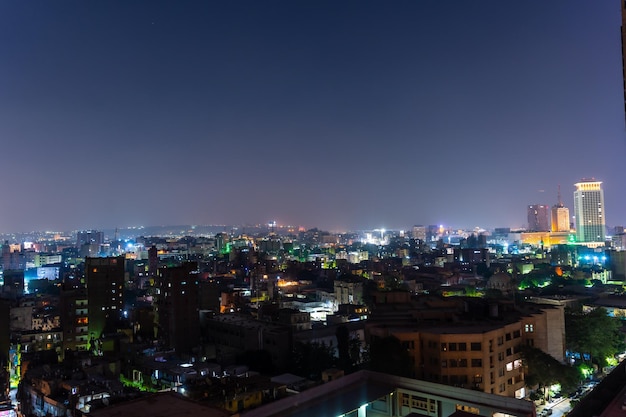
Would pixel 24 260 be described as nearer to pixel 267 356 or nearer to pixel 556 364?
pixel 267 356

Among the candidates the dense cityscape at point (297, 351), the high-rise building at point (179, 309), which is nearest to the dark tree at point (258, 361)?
the dense cityscape at point (297, 351)

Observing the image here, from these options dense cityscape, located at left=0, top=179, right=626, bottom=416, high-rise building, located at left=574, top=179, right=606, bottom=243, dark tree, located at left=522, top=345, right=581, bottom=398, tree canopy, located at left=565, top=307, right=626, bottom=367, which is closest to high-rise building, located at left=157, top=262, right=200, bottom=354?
dense cityscape, located at left=0, top=179, right=626, bottom=416

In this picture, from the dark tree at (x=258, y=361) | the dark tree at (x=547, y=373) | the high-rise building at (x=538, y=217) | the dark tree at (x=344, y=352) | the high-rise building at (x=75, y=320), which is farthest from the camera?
the high-rise building at (x=538, y=217)

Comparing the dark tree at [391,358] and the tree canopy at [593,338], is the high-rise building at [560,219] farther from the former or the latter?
the dark tree at [391,358]

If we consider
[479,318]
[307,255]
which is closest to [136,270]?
[307,255]

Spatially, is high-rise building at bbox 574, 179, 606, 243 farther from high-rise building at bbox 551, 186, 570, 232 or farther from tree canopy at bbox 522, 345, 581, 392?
tree canopy at bbox 522, 345, 581, 392

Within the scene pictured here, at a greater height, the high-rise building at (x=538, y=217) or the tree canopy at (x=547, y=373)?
the high-rise building at (x=538, y=217)
